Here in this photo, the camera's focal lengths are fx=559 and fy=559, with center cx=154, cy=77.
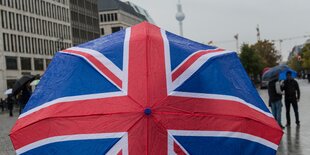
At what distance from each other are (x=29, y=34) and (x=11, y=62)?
7528 mm

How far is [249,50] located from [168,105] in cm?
9129

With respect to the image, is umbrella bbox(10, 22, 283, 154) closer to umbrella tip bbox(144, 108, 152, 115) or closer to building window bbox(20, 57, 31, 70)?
umbrella tip bbox(144, 108, 152, 115)

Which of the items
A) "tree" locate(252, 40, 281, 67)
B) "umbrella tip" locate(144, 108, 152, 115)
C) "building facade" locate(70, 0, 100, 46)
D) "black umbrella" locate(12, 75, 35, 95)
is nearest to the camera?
"umbrella tip" locate(144, 108, 152, 115)

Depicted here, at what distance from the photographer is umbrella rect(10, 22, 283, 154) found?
10.5ft

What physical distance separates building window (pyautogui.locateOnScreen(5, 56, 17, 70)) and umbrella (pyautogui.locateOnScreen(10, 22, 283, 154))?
250 feet

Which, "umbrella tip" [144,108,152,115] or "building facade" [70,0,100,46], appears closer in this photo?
"umbrella tip" [144,108,152,115]

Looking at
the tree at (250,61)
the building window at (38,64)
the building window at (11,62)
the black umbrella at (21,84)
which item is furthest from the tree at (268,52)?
the black umbrella at (21,84)

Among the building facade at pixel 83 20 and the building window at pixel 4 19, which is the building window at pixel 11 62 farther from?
the building facade at pixel 83 20

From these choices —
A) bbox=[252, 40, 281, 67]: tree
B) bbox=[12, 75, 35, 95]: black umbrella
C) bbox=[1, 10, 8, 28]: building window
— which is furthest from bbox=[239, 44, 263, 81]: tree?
bbox=[12, 75, 35, 95]: black umbrella

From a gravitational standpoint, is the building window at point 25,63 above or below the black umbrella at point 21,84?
above

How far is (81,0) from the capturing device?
4203 inches

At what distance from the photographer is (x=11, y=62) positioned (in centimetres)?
7850

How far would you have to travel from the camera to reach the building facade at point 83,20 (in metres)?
102

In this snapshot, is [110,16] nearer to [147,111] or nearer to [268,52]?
[268,52]
